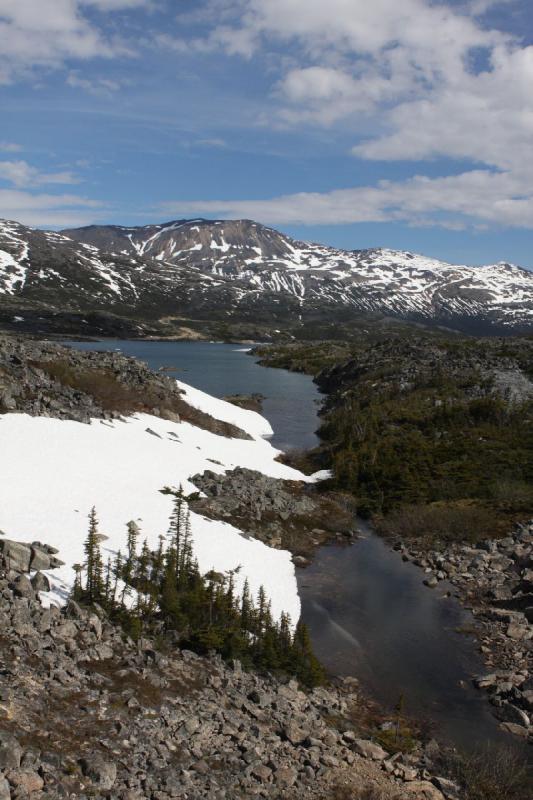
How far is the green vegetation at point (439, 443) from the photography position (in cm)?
3609

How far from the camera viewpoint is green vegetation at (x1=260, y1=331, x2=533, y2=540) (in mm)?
36094

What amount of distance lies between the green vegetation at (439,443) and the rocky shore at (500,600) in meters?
2.03

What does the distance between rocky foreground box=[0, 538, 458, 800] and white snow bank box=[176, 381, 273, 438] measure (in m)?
38.0

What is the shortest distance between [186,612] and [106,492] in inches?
363

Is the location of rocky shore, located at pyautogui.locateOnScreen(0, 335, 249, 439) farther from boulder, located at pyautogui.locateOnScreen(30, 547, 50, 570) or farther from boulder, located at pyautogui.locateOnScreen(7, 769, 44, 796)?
boulder, located at pyautogui.locateOnScreen(7, 769, 44, 796)

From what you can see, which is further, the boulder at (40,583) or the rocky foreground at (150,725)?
the boulder at (40,583)

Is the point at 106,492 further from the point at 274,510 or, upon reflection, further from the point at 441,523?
the point at 441,523

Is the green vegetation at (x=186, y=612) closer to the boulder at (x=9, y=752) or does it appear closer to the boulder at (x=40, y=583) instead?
the boulder at (x=40, y=583)

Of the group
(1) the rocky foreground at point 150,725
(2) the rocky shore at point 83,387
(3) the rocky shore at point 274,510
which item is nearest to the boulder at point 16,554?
(1) the rocky foreground at point 150,725

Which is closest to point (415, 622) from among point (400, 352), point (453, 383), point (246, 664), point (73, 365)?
point (246, 664)

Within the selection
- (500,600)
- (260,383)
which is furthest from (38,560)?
(260,383)

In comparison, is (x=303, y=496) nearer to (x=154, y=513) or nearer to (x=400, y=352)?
(x=154, y=513)

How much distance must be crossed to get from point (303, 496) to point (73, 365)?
2080cm

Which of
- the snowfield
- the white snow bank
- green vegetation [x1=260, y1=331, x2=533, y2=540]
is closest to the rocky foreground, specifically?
the snowfield
